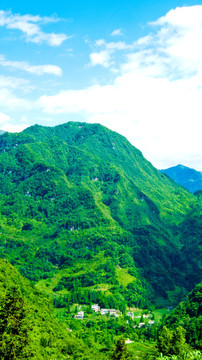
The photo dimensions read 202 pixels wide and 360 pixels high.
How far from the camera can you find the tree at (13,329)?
151ft

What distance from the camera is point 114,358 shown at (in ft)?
194

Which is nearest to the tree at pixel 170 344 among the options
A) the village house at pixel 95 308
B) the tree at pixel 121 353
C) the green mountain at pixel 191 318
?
the tree at pixel 121 353

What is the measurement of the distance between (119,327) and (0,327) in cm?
11156

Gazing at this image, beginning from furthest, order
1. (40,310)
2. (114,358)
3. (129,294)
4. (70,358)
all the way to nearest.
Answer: (129,294), (40,310), (70,358), (114,358)

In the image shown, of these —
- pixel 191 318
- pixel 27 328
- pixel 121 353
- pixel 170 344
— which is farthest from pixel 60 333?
pixel 191 318

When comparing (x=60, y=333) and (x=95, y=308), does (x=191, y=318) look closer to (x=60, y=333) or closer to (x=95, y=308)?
(x=60, y=333)

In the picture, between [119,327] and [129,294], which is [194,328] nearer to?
[119,327]

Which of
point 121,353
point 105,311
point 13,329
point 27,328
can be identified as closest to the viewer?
point 13,329

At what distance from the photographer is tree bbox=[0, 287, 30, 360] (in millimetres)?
46094

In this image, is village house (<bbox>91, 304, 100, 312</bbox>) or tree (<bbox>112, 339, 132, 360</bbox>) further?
village house (<bbox>91, 304, 100, 312</bbox>)

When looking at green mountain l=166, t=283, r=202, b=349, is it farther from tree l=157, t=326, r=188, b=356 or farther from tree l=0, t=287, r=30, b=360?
tree l=0, t=287, r=30, b=360

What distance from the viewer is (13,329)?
47.4 metres

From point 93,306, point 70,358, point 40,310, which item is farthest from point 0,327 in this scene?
point 93,306

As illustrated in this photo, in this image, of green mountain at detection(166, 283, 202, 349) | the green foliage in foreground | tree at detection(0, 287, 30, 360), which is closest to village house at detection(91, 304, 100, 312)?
the green foliage in foreground
